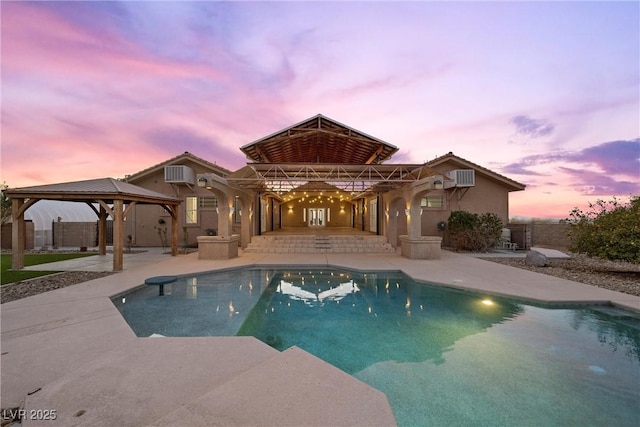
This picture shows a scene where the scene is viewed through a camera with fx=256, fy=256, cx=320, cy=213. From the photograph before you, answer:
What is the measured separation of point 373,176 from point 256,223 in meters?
8.52

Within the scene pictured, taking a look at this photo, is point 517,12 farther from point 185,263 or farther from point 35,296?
point 35,296

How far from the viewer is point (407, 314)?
5.98m

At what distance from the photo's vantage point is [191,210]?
58.5ft

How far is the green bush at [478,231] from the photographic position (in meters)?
15.2

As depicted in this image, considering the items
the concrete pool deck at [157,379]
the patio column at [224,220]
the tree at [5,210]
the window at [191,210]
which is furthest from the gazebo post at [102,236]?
the concrete pool deck at [157,379]

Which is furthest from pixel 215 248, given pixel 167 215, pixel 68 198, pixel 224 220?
pixel 167 215

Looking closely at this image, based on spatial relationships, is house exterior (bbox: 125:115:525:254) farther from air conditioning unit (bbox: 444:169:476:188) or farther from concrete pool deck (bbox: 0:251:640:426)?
concrete pool deck (bbox: 0:251:640:426)

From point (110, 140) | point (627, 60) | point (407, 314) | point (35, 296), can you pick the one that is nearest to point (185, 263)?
point (35, 296)

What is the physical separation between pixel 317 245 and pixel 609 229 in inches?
475

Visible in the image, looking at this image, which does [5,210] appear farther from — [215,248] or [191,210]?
[215,248]

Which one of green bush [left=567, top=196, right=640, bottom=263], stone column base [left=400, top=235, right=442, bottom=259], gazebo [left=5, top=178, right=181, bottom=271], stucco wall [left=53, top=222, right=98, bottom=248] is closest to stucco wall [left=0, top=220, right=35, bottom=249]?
stucco wall [left=53, top=222, right=98, bottom=248]

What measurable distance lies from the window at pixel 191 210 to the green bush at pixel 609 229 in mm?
20068

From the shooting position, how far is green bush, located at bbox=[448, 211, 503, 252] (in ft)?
49.8

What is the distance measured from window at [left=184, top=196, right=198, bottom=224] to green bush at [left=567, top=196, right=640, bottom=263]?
20.1m
